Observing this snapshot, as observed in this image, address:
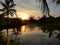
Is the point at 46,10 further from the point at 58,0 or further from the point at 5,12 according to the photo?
the point at 5,12

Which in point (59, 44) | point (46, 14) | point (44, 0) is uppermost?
point (44, 0)

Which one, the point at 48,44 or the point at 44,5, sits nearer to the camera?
the point at 44,5

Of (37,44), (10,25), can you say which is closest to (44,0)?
(37,44)

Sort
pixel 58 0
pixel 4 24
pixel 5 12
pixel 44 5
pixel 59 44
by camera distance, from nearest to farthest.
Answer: pixel 44 5
pixel 58 0
pixel 59 44
pixel 5 12
pixel 4 24

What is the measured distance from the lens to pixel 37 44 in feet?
84.0

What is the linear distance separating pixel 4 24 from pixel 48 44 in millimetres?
45590

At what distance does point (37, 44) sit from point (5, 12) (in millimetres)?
12792

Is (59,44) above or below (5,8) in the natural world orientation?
below

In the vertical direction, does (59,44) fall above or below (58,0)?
below

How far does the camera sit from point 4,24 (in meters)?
69.7

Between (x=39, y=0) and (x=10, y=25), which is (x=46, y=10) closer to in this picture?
(x=39, y=0)

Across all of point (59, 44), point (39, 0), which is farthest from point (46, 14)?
point (59, 44)

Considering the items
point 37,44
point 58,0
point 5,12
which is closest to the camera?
point 58,0

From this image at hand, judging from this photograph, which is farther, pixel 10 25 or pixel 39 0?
pixel 10 25
